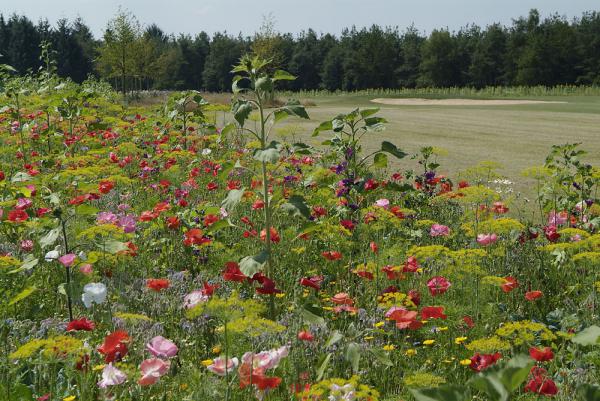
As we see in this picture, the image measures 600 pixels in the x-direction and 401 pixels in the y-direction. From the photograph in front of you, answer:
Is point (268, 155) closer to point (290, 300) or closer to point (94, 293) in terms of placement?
point (94, 293)

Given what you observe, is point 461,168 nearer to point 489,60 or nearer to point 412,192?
point 412,192

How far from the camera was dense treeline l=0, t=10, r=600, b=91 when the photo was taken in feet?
202

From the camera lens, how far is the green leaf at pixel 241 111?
10.2 feet

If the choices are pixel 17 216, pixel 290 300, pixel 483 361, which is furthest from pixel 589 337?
pixel 17 216

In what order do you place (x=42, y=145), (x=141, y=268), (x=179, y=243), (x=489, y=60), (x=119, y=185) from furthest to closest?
(x=489, y=60) < (x=42, y=145) < (x=119, y=185) < (x=179, y=243) < (x=141, y=268)

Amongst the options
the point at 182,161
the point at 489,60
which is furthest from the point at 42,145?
the point at 489,60

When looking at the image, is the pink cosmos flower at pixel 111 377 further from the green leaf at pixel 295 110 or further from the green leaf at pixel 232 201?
the green leaf at pixel 295 110

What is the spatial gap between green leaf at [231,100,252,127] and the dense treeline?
1706 inches

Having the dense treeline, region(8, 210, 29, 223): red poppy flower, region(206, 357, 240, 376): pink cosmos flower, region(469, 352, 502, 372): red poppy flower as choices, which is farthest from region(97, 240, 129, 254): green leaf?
the dense treeline

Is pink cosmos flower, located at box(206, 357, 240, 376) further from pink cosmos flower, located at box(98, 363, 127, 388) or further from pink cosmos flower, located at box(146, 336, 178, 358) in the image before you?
pink cosmos flower, located at box(98, 363, 127, 388)

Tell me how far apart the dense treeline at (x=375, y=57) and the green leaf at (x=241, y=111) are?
4333 centimetres

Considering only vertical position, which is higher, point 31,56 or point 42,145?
point 31,56

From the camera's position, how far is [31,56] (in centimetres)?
7862

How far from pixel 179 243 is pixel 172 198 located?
122 centimetres
